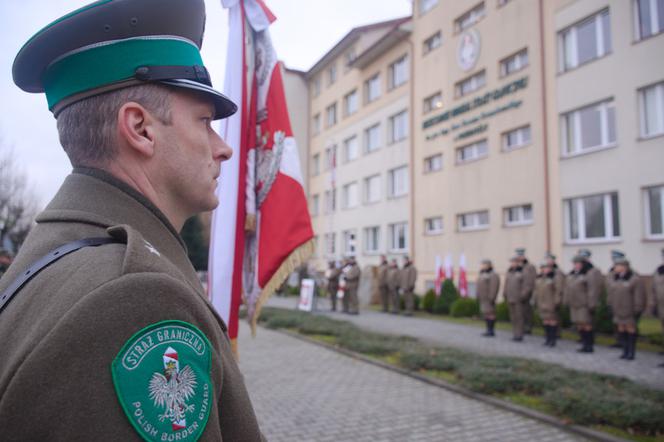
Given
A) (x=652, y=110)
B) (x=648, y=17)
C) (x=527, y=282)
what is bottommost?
(x=527, y=282)

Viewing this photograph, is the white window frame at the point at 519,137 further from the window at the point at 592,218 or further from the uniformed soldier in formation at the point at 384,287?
the uniformed soldier in formation at the point at 384,287

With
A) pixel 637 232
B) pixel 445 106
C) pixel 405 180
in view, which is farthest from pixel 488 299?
pixel 405 180

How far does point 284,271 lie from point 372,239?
27576mm

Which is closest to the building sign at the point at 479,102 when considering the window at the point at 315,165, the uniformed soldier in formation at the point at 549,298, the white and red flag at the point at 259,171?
the uniformed soldier in formation at the point at 549,298

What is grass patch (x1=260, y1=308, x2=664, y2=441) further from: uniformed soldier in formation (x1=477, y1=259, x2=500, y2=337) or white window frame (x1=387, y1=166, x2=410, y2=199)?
white window frame (x1=387, y1=166, x2=410, y2=199)

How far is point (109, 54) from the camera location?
3.94 ft

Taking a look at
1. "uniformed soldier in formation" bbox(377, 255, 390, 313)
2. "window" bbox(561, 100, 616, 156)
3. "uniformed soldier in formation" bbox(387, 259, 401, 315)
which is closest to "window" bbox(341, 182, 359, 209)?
"uniformed soldier in formation" bbox(377, 255, 390, 313)

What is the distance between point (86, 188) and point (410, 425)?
→ 5.25 m

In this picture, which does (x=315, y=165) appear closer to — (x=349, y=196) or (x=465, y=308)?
(x=349, y=196)

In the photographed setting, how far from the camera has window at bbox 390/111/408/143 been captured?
92.4 ft

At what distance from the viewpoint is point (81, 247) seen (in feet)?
3.32

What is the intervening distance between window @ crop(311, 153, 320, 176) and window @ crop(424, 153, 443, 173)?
14707 millimetres

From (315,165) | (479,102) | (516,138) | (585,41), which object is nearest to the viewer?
(585,41)

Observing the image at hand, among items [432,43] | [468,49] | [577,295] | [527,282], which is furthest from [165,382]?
[432,43]
